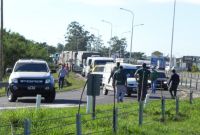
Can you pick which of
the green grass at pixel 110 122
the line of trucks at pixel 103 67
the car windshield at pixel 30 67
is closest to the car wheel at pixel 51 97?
the car windshield at pixel 30 67

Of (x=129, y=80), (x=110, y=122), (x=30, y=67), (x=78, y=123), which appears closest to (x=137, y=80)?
(x=30, y=67)

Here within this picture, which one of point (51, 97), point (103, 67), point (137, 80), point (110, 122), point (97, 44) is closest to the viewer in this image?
point (110, 122)

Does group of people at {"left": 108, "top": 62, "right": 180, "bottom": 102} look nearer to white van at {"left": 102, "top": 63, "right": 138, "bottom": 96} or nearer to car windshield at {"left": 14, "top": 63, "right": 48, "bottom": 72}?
car windshield at {"left": 14, "top": 63, "right": 48, "bottom": 72}

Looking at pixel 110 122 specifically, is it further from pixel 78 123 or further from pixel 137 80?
pixel 137 80

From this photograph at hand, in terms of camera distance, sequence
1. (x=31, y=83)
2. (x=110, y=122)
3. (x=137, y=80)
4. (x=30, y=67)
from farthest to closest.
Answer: (x=30, y=67) → (x=31, y=83) → (x=137, y=80) → (x=110, y=122)

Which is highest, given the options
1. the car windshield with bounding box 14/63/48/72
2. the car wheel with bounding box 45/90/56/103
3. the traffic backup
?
the car windshield with bounding box 14/63/48/72

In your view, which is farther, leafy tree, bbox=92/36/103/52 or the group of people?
leafy tree, bbox=92/36/103/52

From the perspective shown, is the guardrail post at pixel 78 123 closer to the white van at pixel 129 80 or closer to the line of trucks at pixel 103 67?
the line of trucks at pixel 103 67

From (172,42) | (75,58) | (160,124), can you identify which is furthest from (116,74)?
(75,58)

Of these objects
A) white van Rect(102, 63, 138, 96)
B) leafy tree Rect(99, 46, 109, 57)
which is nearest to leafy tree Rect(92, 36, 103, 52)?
leafy tree Rect(99, 46, 109, 57)

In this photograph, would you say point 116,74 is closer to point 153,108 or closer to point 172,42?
point 153,108

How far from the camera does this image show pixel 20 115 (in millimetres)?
17328

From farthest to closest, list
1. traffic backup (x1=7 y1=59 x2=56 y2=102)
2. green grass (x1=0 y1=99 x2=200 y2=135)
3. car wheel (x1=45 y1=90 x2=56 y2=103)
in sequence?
car wheel (x1=45 y1=90 x2=56 y2=103) < traffic backup (x1=7 y1=59 x2=56 y2=102) < green grass (x1=0 y1=99 x2=200 y2=135)

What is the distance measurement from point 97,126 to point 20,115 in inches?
101
